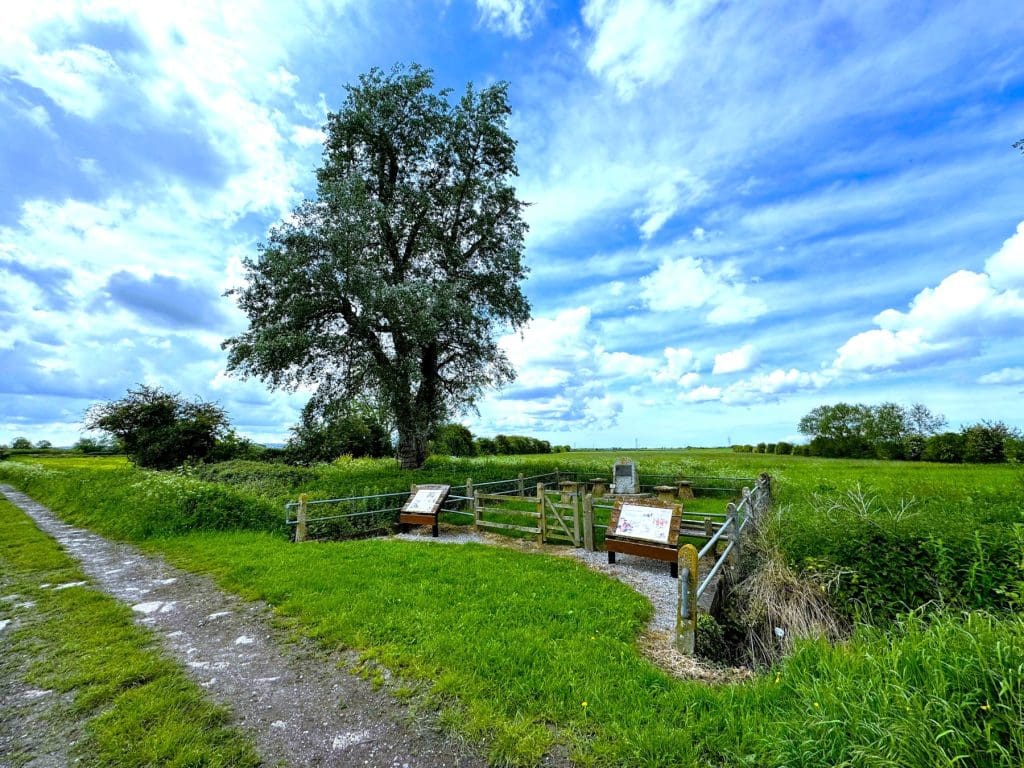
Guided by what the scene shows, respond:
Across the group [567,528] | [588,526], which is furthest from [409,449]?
[588,526]

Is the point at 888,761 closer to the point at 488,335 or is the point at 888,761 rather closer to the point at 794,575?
the point at 794,575

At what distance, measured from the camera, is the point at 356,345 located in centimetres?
1770

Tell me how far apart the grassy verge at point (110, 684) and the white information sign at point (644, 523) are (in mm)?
6559

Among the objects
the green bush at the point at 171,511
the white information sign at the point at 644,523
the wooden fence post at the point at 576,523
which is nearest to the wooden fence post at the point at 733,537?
the white information sign at the point at 644,523

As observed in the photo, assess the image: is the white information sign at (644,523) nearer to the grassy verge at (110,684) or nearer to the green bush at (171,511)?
the grassy verge at (110,684)

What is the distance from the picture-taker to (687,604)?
205 inches

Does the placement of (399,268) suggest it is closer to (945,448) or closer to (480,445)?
(480,445)

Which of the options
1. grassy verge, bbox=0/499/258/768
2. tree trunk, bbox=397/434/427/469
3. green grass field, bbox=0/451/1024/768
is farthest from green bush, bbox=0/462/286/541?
tree trunk, bbox=397/434/427/469

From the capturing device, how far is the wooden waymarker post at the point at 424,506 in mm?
11578

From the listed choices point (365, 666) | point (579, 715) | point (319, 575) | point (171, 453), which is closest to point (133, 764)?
point (365, 666)

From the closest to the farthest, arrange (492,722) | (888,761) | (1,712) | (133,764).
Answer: (888,761) < (133,764) < (492,722) < (1,712)

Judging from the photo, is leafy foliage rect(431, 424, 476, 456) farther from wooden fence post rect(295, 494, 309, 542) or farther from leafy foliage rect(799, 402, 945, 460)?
leafy foliage rect(799, 402, 945, 460)

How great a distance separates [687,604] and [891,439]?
117 feet

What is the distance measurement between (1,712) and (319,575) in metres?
3.85
